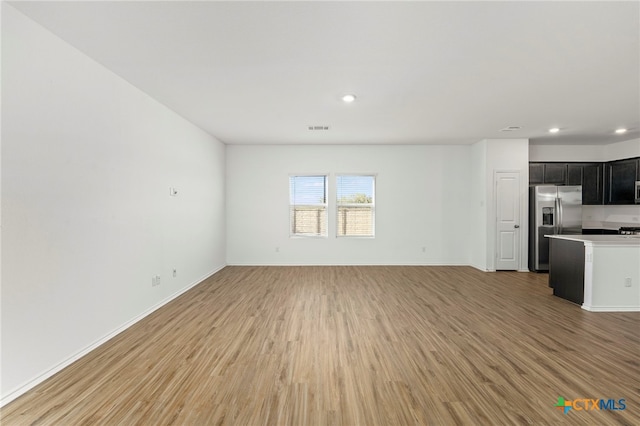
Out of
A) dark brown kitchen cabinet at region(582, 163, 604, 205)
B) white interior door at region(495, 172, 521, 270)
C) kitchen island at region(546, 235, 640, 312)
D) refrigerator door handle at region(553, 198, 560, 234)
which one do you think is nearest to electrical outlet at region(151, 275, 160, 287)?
kitchen island at region(546, 235, 640, 312)

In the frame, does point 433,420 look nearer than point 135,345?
Yes

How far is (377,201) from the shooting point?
6898 millimetres

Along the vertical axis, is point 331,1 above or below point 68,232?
above

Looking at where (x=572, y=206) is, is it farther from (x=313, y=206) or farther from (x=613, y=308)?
(x=313, y=206)

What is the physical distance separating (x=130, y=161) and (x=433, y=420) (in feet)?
12.3

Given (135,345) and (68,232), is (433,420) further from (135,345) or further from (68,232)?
(68,232)

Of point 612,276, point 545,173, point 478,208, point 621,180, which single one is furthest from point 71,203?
point 621,180

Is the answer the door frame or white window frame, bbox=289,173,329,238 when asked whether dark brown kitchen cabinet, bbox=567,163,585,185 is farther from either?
white window frame, bbox=289,173,329,238

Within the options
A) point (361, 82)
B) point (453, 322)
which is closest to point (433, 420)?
point (453, 322)

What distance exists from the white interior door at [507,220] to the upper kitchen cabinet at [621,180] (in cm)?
222

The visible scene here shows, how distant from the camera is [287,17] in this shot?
7.04 feet

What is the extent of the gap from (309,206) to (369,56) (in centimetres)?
453

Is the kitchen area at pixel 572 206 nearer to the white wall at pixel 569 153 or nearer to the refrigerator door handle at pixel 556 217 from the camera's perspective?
the refrigerator door handle at pixel 556 217

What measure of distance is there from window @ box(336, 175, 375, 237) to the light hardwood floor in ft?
9.14
